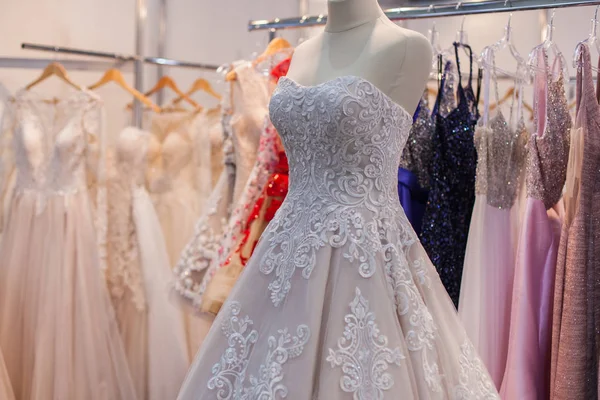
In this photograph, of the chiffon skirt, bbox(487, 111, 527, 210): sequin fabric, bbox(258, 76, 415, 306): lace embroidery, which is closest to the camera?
bbox(258, 76, 415, 306): lace embroidery

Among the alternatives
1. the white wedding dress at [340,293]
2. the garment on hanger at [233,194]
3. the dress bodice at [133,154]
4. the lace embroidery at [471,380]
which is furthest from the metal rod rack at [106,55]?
the lace embroidery at [471,380]

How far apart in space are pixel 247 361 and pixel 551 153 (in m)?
0.73

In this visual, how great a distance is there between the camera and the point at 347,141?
1.06m

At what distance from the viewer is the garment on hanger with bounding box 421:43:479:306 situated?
1.39 metres

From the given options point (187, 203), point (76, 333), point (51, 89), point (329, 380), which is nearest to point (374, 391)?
point (329, 380)

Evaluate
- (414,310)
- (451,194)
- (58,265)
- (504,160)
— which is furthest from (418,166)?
(58,265)

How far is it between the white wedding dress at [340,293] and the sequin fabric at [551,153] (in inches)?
12.1

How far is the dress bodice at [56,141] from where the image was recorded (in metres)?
2.13

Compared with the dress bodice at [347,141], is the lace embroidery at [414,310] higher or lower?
lower

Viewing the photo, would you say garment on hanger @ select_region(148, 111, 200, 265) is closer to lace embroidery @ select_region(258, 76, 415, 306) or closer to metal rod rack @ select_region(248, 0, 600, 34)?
metal rod rack @ select_region(248, 0, 600, 34)

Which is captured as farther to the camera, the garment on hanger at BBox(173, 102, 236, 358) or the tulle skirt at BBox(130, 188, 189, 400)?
the tulle skirt at BBox(130, 188, 189, 400)

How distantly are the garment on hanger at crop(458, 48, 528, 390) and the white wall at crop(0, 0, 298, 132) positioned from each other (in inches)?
59.6

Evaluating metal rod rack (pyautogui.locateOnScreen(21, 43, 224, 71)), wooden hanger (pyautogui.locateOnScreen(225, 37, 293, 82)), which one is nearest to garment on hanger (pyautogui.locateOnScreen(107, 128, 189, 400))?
metal rod rack (pyautogui.locateOnScreen(21, 43, 224, 71))

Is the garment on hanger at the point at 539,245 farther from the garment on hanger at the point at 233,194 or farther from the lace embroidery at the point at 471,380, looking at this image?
the garment on hanger at the point at 233,194
